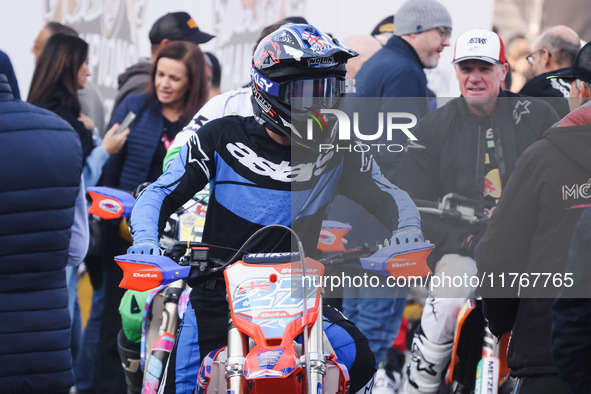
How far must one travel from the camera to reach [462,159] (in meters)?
6.09

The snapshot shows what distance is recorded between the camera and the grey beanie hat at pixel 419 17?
7.18 metres

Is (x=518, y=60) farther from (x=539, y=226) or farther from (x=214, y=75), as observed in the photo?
(x=539, y=226)

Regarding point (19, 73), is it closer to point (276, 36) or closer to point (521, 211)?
point (276, 36)

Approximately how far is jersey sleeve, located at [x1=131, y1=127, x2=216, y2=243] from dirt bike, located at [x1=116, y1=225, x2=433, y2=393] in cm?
22

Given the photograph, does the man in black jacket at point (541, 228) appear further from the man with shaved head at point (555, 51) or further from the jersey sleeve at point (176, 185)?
the man with shaved head at point (555, 51)

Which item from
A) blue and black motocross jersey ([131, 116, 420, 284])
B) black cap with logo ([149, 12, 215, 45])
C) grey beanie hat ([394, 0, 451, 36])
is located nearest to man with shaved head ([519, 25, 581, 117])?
grey beanie hat ([394, 0, 451, 36])

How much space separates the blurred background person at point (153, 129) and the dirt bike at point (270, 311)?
3470 millimetres

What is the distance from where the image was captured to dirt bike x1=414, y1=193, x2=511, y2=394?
541cm

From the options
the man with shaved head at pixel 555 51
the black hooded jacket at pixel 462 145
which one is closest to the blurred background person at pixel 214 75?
the black hooded jacket at pixel 462 145

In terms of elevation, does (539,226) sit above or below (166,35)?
below

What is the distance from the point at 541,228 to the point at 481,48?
2.71m

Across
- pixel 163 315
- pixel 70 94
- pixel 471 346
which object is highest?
pixel 70 94

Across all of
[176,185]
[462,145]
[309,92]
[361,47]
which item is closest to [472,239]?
[462,145]

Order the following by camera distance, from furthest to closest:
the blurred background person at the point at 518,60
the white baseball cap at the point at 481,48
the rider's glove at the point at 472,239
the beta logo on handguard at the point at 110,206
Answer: the blurred background person at the point at 518,60 < the white baseball cap at the point at 481,48 < the rider's glove at the point at 472,239 < the beta logo on handguard at the point at 110,206
